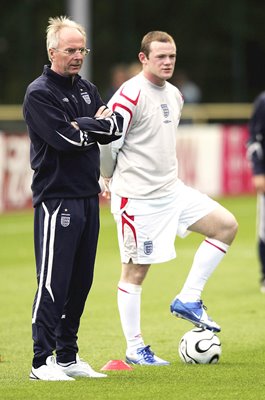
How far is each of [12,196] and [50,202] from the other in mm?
13948

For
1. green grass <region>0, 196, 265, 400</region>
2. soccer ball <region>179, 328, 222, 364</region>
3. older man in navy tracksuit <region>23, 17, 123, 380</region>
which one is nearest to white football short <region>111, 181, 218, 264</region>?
soccer ball <region>179, 328, 222, 364</region>

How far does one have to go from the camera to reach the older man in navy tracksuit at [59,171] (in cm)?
807

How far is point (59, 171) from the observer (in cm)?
816

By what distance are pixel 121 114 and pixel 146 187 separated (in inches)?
23.3

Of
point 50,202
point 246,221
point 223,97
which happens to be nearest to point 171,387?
point 50,202

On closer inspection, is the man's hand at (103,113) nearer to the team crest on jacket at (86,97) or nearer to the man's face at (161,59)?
the team crest on jacket at (86,97)

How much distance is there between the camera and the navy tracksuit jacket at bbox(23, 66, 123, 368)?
8.09 meters

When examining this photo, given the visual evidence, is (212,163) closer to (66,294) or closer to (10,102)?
(10,102)

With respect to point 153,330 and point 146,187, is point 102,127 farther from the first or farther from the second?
point 153,330

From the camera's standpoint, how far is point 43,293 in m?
8.16

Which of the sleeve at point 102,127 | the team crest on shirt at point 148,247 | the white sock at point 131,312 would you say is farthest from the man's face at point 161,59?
the white sock at point 131,312

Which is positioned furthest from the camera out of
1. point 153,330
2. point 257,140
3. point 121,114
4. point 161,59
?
point 257,140

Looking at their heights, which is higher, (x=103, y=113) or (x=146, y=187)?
(x=103, y=113)

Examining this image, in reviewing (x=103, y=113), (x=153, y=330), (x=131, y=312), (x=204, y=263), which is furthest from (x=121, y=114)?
(x=153, y=330)
